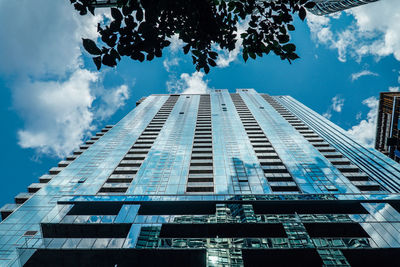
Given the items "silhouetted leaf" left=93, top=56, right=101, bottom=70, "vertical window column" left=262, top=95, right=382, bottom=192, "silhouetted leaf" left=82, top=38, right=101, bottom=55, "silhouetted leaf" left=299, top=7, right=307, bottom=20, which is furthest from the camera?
"vertical window column" left=262, top=95, right=382, bottom=192

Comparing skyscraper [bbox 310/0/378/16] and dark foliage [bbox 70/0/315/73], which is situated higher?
skyscraper [bbox 310/0/378/16]

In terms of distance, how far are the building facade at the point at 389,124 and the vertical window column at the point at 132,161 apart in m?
45.2

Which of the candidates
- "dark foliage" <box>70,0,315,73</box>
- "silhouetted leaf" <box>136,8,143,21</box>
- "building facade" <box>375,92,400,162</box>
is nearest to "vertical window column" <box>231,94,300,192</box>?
"building facade" <box>375,92,400,162</box>

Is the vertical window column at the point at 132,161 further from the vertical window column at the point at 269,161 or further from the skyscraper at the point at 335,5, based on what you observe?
the skyscraper at the point at 335,5

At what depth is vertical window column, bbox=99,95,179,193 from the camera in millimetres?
29192

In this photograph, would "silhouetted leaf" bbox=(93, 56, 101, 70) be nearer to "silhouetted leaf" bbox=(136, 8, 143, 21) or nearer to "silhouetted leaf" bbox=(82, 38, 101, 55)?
"silhouetted leaf" bbox=(82, 38, 101, 55)

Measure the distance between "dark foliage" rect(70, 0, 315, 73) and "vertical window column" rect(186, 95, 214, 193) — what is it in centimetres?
2375

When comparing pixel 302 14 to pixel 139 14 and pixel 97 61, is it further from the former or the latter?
pixel 97 61

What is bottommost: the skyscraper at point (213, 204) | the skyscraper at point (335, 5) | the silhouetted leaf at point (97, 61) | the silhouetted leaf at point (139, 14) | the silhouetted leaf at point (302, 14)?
the silhouetted leaf at point (97, 61)

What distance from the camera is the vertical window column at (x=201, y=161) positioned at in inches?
1114

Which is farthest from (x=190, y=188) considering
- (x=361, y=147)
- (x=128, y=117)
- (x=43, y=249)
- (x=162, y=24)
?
(x=128, y=117)

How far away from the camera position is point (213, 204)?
78.5 ft

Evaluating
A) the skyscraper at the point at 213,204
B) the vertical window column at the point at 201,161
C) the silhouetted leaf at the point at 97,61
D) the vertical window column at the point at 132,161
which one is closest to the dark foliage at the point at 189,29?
the silhouetted leaf at the point at 97,61

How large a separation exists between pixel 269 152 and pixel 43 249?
33.3 m
